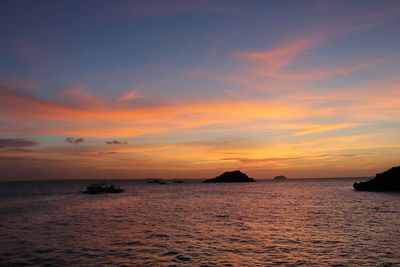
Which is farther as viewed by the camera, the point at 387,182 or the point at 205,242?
the point at 387,182

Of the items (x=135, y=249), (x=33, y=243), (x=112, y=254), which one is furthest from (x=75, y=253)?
(x=33, y=243)

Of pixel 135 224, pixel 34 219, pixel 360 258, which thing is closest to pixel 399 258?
pixel 360 258

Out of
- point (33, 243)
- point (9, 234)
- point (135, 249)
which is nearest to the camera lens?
point (135, 249)

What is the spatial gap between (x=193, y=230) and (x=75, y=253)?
1407 centimetres

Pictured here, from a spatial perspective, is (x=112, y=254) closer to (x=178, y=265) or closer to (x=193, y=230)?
(x=178, y=265)

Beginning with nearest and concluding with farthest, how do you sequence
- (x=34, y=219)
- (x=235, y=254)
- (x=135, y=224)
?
(x=235, y=254), (x=135, y=224), (x=34, y=219)

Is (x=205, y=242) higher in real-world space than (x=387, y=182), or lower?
lower

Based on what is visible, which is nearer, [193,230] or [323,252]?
[323,252]

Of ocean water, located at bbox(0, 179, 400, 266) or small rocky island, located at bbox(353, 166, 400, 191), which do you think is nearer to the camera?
ocean water, located at bbox(0, 179, 400, 266)

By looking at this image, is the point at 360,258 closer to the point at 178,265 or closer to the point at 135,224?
the point at 178,265

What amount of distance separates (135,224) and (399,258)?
30602 millimetres

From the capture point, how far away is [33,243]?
94.8ft

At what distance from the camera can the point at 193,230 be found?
113 ft

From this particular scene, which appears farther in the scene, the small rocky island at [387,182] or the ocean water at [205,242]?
the small rocky island at [387,182]
